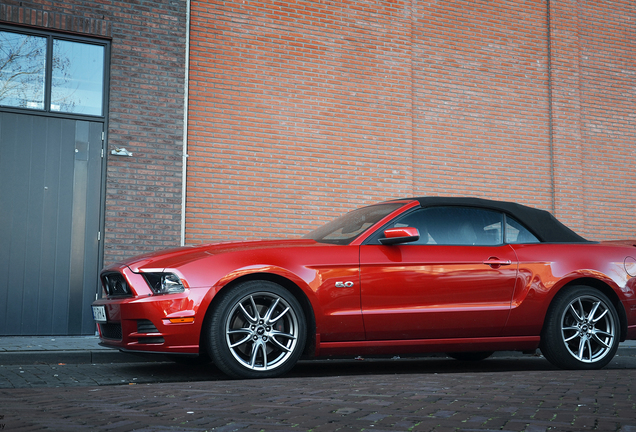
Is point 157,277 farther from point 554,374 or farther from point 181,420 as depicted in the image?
point 554,374

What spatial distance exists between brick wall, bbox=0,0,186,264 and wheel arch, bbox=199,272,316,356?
4088 millimetres

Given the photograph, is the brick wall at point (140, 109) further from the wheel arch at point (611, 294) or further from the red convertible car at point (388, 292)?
the wheel arch at point (611, 294)

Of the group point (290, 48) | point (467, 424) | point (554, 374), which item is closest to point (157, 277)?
point (467, 424)

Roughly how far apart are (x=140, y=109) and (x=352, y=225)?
14.1 feet

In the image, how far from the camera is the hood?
520cm

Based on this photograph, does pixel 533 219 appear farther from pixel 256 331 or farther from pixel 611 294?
pixel 256 331

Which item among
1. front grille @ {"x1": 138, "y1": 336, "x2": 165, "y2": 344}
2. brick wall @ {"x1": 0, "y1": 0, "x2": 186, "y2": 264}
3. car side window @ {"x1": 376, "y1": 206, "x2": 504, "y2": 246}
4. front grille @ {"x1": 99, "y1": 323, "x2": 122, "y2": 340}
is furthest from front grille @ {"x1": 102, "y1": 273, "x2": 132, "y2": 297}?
brick wall @ {"x1": 0, "y1": 0, "x2": 186, "y2": 264}

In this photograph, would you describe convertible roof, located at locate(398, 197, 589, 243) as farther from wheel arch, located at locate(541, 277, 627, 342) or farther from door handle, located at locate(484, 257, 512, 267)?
door handle, located at locate(484, 257, 512, 267)

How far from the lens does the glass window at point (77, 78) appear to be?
8.88 m

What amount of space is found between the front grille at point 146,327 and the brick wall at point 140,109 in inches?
153

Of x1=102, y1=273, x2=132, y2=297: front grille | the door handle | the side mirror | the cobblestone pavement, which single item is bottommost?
the cobblestone pavement

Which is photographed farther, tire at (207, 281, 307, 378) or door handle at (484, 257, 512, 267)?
door handle at (484, 257, 512, 267)

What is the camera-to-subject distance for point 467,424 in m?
3.22

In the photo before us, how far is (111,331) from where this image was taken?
5.43 m
